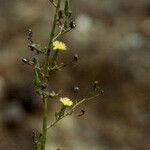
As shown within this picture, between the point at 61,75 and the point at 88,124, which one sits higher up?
the point at 61,75

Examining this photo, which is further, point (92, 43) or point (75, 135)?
point (92, 43)

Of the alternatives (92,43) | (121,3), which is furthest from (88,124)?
(121,3)

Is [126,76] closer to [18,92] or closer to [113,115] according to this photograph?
[113,115]

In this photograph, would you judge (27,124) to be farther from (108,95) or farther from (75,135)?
(108,95)

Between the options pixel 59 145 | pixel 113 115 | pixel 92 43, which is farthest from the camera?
pixel 92 43

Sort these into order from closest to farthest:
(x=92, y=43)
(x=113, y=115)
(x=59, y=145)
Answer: (x=59, y=145), (x=113, y=115), (x=92, y=43)

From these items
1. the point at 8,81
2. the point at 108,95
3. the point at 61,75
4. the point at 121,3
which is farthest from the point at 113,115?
the point at 121,3

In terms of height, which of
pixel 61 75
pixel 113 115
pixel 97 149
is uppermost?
pixel 61 75
